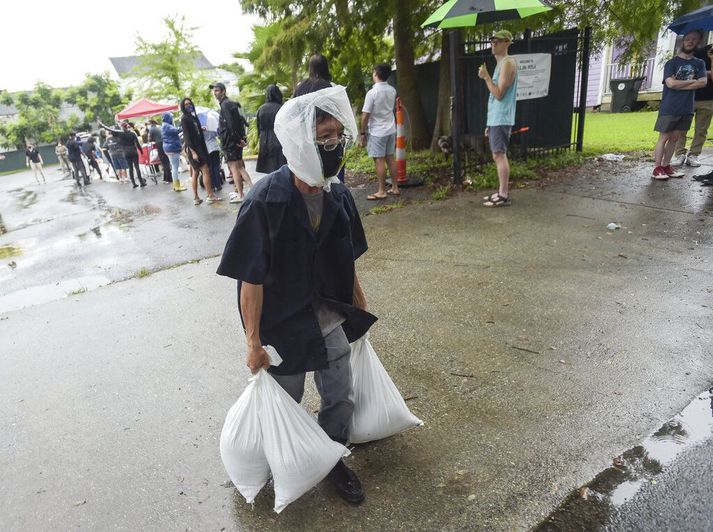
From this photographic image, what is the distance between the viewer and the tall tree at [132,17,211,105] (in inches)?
906

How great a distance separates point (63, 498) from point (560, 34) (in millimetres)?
9021

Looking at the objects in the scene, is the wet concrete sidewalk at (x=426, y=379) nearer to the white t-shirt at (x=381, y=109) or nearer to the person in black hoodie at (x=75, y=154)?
the white t-shirt at (x=381, y=109)

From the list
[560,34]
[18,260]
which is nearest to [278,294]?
[18,260]

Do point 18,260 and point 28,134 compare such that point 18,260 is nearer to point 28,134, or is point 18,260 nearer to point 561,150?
point 561,150

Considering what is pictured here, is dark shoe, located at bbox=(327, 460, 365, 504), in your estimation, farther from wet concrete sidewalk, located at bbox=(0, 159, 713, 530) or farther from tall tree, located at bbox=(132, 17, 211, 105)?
tall tree, located at bbox=(132, 17, 211, 105)

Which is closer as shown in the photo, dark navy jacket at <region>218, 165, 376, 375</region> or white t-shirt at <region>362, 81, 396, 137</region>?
dark navy jacket at <region>218, 165, 376, 375</region>

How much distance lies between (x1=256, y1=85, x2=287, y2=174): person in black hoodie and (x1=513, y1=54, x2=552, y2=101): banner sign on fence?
3819 millimetres

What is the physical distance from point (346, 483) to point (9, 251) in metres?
7.75

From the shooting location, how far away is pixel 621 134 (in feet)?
39.7

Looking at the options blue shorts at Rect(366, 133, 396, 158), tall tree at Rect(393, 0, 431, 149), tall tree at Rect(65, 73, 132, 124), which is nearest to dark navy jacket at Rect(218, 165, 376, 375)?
blue shorts at Rect(366, 133, 396, 158)

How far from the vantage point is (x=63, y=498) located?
90.7 inches

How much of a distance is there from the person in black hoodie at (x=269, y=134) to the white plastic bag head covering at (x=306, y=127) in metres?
4.11

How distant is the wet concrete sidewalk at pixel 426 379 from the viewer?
2160mm

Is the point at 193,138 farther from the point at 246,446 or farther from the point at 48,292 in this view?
the point at 246,446
